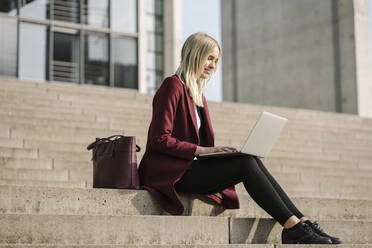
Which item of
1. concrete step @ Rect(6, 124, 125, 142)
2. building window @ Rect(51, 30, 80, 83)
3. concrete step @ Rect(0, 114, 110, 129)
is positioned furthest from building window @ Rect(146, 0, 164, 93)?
concrete step @ Rect(6, 124, 125, 142)

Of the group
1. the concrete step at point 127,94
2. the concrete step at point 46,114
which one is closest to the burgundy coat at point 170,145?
the concrete step at point 46,114

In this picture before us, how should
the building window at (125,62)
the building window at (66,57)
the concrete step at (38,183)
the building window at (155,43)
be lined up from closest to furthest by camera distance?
the concrete step at (38,183) → the building window at (66,57) → the building window at (125,62) → the building window at (155,43)

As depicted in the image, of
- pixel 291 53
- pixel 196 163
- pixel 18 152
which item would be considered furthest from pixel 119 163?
pixel 291 53

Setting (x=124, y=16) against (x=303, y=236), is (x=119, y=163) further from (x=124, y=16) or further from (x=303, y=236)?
(x=124, y=16)

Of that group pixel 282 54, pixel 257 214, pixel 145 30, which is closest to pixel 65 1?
pixel 145 30

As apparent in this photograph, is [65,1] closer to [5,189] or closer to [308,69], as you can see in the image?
[308,69]

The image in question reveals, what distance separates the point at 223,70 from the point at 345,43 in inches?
219

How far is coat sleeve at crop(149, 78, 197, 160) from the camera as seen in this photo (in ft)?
15.5

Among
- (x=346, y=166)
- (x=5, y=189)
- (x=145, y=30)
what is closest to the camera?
(x=5, y=189)

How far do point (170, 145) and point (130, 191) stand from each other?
17.3 inches

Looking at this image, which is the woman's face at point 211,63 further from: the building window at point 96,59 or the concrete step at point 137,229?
the building window at point 96,59

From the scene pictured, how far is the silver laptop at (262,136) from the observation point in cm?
452

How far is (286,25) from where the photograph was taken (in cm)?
2325

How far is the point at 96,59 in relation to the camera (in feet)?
58.7
